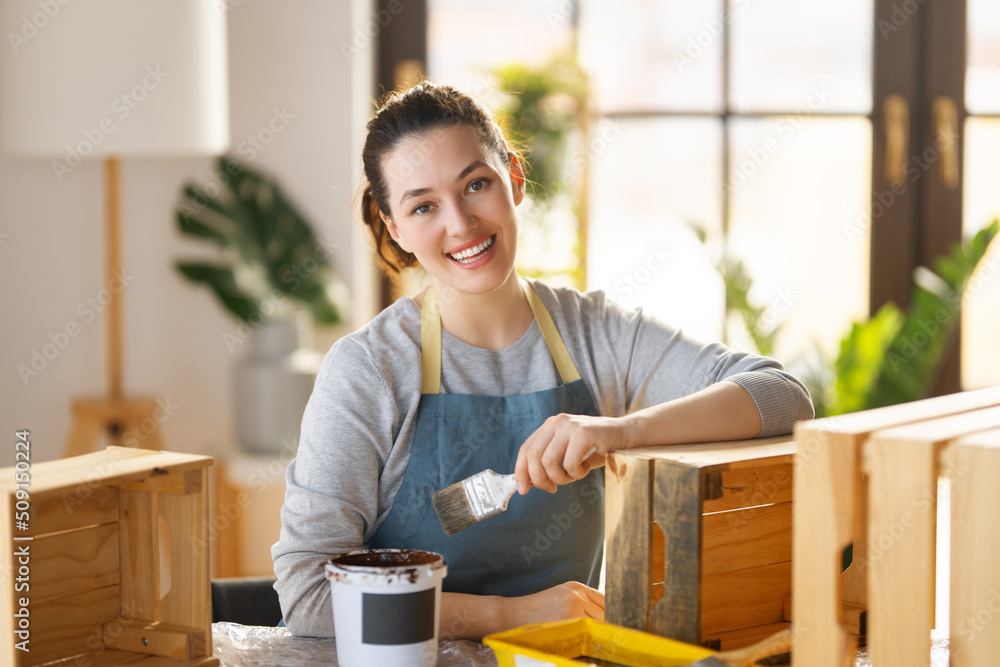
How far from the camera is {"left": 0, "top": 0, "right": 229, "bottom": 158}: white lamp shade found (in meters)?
2.14

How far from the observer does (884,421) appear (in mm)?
925

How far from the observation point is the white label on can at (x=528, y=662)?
2.94 ft

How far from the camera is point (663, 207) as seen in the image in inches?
116

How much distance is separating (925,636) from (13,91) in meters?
2.06

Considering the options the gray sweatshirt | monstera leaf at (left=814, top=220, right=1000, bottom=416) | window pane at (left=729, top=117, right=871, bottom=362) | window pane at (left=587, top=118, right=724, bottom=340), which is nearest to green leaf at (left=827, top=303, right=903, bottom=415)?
monstera leaf at (left=814, top=220, right=1000, bottom=416)

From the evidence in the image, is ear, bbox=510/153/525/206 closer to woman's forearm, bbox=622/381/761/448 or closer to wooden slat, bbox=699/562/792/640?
woman's forearm, bbox=622/381/761/448

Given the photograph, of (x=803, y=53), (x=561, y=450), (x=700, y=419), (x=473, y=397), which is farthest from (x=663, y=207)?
(x=561, y=450)

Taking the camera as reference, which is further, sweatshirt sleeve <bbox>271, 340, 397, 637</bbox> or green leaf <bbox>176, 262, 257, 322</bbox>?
green leaf <bbox>176, 262, 257, 322</bbox>

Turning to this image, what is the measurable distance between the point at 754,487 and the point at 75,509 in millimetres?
724

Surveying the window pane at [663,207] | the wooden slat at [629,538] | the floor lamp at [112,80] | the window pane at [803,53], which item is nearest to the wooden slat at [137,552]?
the wooden slat at [629,538]

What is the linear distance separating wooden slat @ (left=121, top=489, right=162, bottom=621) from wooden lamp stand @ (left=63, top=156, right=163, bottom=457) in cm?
145

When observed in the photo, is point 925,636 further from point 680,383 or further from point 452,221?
point 452,221

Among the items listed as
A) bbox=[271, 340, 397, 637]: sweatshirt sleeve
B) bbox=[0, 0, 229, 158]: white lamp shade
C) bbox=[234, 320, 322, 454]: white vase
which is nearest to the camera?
bbox=[271, 340, 397, 637]: sweatshirt sleeve

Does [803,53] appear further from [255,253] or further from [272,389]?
[272,389]
